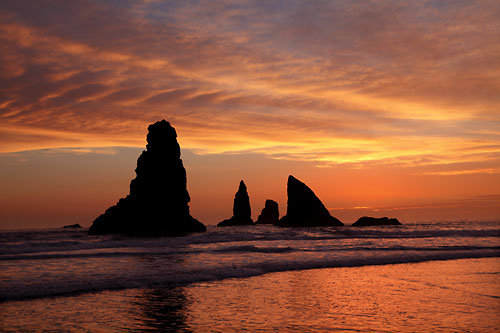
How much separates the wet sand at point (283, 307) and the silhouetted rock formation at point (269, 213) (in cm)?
16287

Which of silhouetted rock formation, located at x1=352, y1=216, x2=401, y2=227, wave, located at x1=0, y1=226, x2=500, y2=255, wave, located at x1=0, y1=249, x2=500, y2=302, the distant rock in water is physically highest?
the distant rock in water

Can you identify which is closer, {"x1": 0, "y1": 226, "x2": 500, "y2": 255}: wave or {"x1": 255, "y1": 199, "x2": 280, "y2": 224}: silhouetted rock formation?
{"x1": 0, "y1": 226, "x2": 500, "y2": 255}: wave

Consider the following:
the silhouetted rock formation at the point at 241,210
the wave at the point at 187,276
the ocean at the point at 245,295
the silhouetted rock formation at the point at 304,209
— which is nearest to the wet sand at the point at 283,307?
the ocean at the point at 245,295

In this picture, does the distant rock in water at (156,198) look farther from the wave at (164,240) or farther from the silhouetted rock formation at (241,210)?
the silhouetted rock formation at (241,210)

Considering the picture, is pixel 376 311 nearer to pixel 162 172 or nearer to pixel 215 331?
pixel 215 331

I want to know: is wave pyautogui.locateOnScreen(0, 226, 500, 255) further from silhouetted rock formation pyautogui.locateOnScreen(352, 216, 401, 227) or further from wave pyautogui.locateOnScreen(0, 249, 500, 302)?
silhouetted rock formation pyautogui.locateOnScreen(352, 216, 401, 227)

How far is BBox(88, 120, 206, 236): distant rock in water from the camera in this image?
78062mm

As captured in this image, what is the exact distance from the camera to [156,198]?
268 ft

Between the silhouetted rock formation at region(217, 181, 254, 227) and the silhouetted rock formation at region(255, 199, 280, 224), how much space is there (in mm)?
22371

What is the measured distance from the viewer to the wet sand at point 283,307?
32.3ft

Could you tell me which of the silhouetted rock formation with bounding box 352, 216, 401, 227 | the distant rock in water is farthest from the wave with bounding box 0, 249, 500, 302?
the silhouetted rock formation with bounding box 352, 216, 401, 227

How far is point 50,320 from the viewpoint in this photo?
10.5 metres

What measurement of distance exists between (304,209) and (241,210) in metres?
54.6

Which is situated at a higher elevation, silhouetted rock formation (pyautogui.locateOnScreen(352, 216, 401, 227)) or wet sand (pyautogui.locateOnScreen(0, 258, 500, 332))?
wet sand (pyautogui.locateOnScreen(0, 258, 500, 332))
